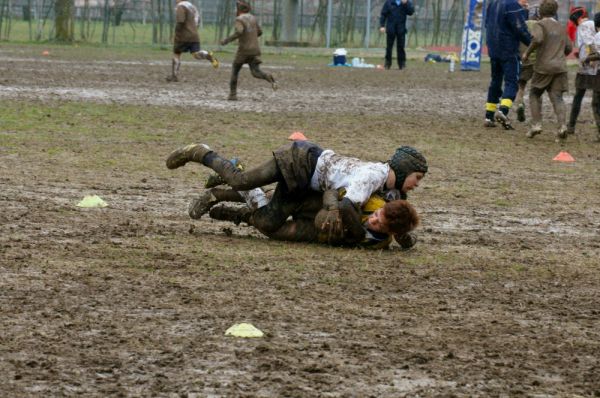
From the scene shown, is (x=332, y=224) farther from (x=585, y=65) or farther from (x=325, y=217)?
(x=585, y=65)

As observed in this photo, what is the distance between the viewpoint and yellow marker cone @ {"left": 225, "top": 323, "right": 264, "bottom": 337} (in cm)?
663

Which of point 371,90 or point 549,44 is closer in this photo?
point 549,44

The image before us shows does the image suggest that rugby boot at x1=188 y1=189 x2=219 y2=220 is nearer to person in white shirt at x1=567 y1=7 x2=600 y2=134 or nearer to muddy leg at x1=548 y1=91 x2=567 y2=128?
muddy leg at x1=548 y1=91 x2=567 y2=128

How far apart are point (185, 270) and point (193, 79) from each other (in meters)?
21.3

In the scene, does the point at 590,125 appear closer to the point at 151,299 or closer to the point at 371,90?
the point at 371,90

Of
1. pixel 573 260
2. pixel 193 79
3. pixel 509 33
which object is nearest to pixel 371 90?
pixel 193 79

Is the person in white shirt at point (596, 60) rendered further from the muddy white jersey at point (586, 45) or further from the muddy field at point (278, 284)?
the muddy field at point (278, 284)

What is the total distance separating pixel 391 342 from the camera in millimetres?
6676

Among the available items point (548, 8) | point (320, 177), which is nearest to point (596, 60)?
point (548, 8)

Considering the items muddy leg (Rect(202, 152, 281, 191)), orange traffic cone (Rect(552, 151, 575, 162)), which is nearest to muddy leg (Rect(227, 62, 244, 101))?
orange traffic cone (Rect(552, 151, 575, 162))

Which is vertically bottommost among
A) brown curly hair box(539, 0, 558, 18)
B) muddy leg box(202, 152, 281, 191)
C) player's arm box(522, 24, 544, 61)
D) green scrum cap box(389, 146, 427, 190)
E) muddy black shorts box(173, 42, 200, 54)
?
muddy black shorts box(173, 42, 200, 54)

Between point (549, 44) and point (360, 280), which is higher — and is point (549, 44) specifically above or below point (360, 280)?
above

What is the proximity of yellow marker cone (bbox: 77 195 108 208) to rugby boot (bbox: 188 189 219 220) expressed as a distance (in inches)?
46.8

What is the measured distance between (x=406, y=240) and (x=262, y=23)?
163 feet
